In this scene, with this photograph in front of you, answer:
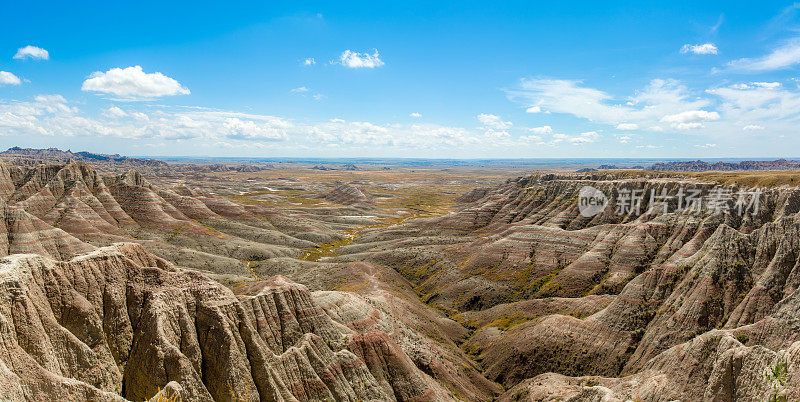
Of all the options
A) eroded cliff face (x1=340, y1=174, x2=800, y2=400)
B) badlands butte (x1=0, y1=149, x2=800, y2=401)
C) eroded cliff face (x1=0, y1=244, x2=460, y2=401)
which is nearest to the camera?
eroded cliff face (x1=0, y1=244, x2=460, y2=401)

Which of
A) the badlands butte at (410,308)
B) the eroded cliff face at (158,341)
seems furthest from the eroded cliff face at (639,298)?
the eroded cliff face at (158,341)

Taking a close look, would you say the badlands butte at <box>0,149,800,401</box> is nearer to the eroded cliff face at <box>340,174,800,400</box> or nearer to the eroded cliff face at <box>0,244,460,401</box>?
the eroded cliff face at <box>0,244,460,401</box>

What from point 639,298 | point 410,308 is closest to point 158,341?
point 410,308

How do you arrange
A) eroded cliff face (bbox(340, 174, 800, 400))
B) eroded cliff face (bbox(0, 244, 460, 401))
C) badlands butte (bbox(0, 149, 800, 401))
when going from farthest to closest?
1. eroded cliff face (bbox(340, 174, 800, 400))
2. badlands butte (bbox(0, 149, 800, 401))
3. eroded cliff face (bbox(0, 244, 460, 401))

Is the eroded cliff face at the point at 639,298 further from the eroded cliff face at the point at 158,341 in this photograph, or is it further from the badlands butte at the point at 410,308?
the eroded cliff face at the point at 158,341

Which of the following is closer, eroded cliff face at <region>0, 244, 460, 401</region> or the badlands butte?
eroded cliff face at <region>0, 244, 460, 401</region>

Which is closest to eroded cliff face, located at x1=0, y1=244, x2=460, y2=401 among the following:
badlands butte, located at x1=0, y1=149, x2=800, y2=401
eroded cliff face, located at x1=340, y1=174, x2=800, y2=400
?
badlands butte, located at x1=0, y1=149, x2=800, y2=401
